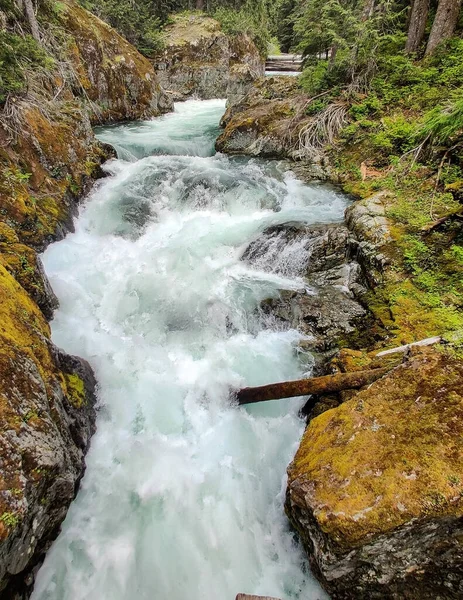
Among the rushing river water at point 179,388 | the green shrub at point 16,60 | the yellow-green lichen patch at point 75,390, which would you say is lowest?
the rushing river water at point 179,388

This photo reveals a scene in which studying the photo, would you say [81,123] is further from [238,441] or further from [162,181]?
[238,441]

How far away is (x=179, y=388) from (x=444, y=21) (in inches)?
461

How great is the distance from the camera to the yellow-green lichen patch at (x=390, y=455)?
2279 mm

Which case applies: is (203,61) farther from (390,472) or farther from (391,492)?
(391,492)

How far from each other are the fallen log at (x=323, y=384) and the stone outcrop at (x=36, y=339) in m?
2.28

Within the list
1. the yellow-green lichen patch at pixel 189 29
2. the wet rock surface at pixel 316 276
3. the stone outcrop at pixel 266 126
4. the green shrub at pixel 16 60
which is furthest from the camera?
the yellow-green lichen patch at pixel 189 29

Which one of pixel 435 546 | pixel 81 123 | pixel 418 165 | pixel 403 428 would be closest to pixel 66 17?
pixel 81 123

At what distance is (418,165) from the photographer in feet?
23.4

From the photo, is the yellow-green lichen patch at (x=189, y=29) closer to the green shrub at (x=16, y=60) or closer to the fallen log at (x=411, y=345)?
the green shrub at (x=16, y=60)

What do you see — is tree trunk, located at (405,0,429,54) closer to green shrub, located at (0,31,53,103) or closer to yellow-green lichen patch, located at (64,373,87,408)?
green shrub, located at (0,31,53,103)

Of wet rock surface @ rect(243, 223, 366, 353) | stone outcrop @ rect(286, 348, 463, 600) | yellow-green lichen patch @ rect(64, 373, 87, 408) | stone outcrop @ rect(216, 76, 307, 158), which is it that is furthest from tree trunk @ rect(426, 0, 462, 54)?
yellow-green lichen patch @ rect(64, 373, 87, 408)

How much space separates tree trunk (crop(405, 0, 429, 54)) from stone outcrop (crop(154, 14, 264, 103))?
1059 centimetres

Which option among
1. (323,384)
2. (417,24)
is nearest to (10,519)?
(323,384)

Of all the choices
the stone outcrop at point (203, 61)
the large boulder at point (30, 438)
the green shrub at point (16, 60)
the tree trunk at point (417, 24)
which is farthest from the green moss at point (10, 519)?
the stone outcrop at point (203, 61)
